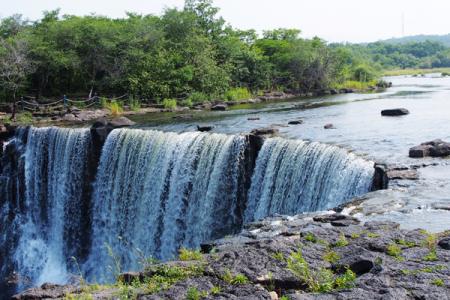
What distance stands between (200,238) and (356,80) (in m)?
43.9

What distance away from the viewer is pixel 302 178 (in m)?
14.6

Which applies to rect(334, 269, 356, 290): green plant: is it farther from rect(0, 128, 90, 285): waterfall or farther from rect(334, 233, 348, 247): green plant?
rect(0, 128, 90, 285): waterfall

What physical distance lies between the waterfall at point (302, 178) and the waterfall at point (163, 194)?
1.01m

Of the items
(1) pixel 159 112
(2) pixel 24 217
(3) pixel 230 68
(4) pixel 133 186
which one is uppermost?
(3) pixel 230 68

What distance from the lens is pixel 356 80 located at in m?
55.6

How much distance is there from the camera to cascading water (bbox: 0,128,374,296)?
1472cm

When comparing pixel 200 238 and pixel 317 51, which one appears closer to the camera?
pixel 200 238

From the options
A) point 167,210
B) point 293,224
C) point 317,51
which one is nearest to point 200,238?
point 167,210

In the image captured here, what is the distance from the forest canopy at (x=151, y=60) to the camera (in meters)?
32.8

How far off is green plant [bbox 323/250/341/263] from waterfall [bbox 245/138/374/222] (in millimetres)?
5514

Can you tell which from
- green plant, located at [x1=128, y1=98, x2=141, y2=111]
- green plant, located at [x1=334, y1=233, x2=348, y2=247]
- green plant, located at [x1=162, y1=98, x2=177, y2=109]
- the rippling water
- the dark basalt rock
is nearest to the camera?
green plant, located at [x1=334, y1=233, x2=348, y2=247]

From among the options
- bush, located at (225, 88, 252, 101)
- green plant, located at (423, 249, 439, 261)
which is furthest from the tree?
green plant, located at (423, 249, 439, 261)

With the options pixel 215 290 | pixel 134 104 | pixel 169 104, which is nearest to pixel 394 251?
pixel 215 290

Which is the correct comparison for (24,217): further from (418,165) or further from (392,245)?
(392,245)
